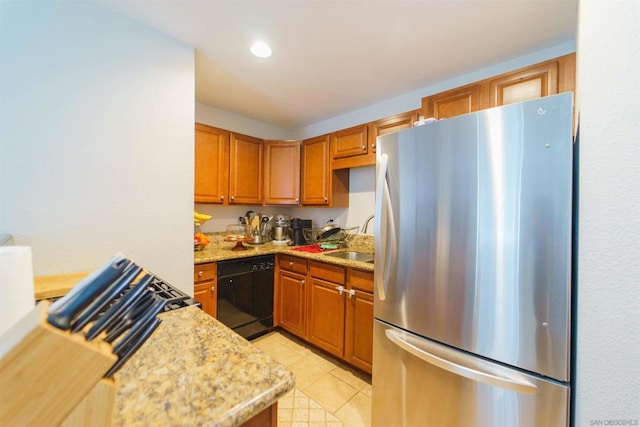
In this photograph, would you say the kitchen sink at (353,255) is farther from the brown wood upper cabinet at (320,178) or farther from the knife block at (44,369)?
the knife block at (44,369)

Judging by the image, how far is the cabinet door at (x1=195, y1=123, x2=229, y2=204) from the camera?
220 cm

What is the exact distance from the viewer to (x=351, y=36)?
1.46m

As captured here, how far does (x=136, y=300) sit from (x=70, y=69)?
1.48 meters

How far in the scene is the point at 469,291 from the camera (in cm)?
101

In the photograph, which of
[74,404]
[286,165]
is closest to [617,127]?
[74,404]

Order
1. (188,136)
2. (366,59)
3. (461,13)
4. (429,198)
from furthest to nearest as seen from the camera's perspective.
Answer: (366,59) → (188,136) → (461,13) → (429,198)

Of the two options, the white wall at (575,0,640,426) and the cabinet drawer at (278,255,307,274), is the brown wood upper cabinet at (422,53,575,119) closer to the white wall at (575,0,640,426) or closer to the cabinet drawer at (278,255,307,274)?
the white wall at (575,0,640,426)

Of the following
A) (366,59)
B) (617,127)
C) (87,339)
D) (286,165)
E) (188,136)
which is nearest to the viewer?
(87,339)

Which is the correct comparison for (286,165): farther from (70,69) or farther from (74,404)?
(74,404)

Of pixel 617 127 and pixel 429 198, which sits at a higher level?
pixel 617 127

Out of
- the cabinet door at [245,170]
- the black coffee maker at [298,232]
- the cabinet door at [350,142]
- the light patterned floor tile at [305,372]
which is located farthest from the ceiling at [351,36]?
the light patterned floor tile at [305,372]

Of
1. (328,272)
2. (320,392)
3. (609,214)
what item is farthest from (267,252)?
→ (609,214)

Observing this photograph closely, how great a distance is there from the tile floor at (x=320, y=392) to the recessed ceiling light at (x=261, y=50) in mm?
2368

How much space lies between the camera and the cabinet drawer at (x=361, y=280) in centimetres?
178
